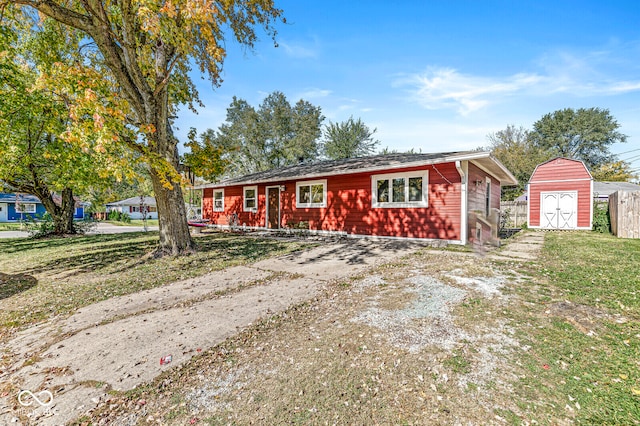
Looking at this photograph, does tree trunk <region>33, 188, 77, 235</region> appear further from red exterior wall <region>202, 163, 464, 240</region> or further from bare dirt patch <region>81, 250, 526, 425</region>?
A: bare dirt patch <region>81, 250, 526, 425</region>

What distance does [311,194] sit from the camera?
12.1m

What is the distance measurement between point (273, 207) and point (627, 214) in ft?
46.9

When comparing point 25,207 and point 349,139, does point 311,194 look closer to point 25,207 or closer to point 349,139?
point 349,139

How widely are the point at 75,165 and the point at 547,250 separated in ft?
52.7

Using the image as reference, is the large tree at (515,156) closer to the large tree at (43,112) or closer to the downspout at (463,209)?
the downspout at (463,209)

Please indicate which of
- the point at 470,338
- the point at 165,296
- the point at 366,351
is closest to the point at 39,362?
the point at 165,296

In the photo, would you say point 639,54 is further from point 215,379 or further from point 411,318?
point 215,379

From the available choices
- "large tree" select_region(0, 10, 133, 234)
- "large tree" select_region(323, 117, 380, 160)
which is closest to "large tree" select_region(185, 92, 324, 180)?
"large tree" select_region(323, 117, 380, 160)

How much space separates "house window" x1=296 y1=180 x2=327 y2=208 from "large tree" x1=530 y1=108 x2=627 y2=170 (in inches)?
1615

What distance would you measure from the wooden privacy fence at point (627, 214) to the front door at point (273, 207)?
45.5 feet

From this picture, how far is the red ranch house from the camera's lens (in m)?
8.72

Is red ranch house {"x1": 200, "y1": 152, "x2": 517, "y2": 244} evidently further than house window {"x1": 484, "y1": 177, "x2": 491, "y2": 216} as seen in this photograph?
No

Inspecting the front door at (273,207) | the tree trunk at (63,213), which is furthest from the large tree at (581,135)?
the tree trunk at (63,213)

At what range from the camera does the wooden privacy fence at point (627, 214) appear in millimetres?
10539
